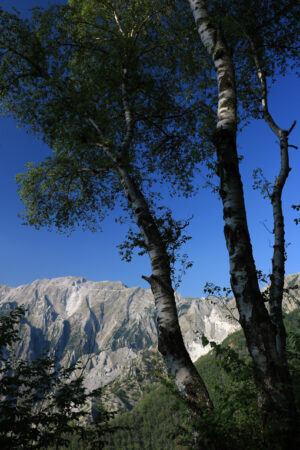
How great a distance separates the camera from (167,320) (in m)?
6.05

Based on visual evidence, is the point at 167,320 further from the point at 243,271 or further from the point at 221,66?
the point at 221,66

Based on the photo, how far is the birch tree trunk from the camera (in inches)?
137

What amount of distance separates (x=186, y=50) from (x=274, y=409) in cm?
1258

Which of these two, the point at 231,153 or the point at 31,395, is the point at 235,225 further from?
the point at 31,395

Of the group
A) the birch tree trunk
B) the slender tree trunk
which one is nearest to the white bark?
the birch tree trunk

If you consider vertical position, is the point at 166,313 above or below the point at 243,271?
below

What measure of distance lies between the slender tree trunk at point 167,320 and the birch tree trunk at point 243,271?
179 cm

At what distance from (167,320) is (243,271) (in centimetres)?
271

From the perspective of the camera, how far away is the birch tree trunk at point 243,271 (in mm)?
3485

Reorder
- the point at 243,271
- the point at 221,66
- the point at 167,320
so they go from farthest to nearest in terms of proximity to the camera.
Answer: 1. the point at 167,320
2. the point at 221,66
3. the point at 243,271

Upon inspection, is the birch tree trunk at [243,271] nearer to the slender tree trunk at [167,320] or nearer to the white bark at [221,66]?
the white bark at [221,66]

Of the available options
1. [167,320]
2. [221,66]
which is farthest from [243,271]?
[221,66]

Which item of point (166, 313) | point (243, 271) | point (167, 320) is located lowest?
point (167, 320)

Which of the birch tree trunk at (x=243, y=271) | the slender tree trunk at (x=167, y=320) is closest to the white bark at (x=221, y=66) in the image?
the birch tree trunk at (x=243, y=271)
